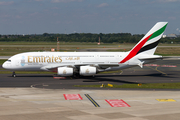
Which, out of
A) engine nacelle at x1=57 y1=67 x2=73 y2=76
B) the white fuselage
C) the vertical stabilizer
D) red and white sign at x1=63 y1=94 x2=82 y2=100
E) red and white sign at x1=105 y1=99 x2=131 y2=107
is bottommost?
red and white sign at x1=105 y1=99 x2=131 y2=107

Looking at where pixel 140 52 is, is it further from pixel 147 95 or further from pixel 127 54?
pixel 147 95

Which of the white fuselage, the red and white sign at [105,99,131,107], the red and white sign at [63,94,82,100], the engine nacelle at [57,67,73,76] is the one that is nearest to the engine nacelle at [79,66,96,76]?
the white fuselage

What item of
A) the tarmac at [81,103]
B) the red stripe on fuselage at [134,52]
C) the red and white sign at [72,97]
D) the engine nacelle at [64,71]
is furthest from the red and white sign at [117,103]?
the red stripe on fuselage at [134,52]

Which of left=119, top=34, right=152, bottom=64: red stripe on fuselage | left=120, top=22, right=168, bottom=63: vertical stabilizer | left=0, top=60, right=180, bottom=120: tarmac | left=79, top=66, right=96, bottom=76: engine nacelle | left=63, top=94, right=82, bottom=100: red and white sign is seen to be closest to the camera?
left=0, top=60, right=180, bottom=120: tarmac

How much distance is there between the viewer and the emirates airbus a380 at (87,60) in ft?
151

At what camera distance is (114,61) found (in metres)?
47.4

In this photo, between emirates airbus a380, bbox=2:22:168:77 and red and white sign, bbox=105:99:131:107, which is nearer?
red and white sign, bbox=105:99:131:107

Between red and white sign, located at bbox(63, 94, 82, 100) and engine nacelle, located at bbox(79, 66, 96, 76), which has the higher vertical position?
engine nacelle, located at bbox(79, 66, 96, 76)

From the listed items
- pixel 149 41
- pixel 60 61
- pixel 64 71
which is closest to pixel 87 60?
pixel 60 61

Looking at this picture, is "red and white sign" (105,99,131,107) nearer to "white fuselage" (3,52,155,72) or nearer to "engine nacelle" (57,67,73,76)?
"engine nacelle" (57,67,73,76)

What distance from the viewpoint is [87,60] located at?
47000 mm

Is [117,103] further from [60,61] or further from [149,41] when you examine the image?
[149,41]

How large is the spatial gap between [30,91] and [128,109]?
14530 millimetres

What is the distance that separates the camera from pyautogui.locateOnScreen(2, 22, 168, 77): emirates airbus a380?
46.1m
